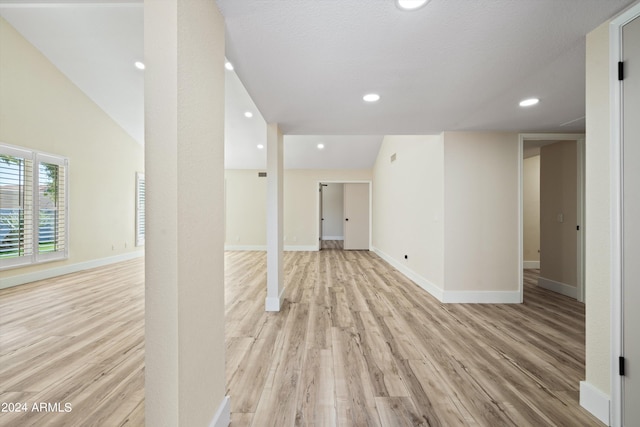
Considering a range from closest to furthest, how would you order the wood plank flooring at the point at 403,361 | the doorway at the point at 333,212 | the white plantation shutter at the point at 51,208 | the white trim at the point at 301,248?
the wood plank flooring at the point at 403,361, the white plantation shutter at the point at 51,208, the white trim at the point at 301,248, the doorway at the point at 333,212

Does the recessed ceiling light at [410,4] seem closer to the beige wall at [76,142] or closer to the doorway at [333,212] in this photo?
the beige wall at [76,142]

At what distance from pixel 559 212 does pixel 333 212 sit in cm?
839

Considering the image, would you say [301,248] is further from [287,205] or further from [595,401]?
[595,401]

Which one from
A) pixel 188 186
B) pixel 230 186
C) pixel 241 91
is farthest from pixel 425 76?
pixel 230 186

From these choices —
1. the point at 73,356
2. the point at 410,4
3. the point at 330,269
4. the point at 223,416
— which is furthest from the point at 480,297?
the point at 73,356

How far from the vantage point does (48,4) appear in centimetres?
346

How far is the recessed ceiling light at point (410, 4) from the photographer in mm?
1352

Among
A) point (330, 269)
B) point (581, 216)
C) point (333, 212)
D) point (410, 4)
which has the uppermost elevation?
point (410, 4)

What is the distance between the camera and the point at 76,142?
5.26 m

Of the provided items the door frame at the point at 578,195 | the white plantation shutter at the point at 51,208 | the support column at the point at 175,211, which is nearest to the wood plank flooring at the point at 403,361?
the door frame at the point at 578,195

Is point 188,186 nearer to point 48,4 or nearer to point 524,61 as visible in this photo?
point 524,61

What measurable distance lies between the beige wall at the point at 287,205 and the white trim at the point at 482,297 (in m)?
5.11

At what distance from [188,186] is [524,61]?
2336 millimetres

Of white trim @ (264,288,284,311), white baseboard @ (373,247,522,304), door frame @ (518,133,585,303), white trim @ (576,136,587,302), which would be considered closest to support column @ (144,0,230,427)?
white trim @ (264,288,284,311)
